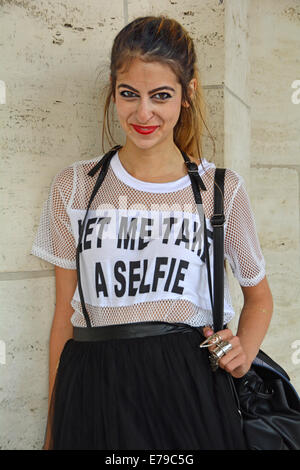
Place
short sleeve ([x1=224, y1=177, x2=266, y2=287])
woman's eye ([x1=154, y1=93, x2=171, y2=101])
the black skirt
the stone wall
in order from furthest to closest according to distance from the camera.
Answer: the stone wall
short sleeve ([x1=224, y1=177, x2=266, y2=287])
woman's eye ([x1=154, y1=93, x2=171, y2=101])
the black skirt

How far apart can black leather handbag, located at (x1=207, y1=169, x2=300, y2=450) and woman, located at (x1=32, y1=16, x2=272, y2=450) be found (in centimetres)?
4

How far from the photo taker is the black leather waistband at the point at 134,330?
163 cm

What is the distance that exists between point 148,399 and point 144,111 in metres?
0.84

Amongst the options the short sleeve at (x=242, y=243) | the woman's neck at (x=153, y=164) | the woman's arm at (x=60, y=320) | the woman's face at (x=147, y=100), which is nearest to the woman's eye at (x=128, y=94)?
→ the woman's face at (x=147, y=100)

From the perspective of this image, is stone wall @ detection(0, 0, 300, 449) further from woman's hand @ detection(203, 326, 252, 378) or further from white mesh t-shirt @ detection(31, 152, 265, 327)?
woman's hand @ detection(203, 326, 252, 378)

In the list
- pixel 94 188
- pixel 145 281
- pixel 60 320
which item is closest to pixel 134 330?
pixel 145 281

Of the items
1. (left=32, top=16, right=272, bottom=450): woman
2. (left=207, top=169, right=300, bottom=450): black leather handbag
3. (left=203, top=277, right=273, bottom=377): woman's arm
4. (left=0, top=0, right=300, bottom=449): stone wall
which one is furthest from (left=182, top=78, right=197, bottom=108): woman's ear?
(left=203, top=277, right=273, bottom=377): woman's arm

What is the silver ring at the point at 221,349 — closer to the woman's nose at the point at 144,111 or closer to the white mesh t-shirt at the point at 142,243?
the white mesh t-shirt at the point at 142,243

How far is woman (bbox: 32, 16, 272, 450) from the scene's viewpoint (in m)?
1.58

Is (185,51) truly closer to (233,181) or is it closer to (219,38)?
(233,181)

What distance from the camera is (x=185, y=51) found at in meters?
1.70

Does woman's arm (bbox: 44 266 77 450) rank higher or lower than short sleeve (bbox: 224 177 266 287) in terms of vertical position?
lower

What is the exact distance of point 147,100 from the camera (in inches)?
64.9

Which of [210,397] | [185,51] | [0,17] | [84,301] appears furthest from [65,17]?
[210,397]
